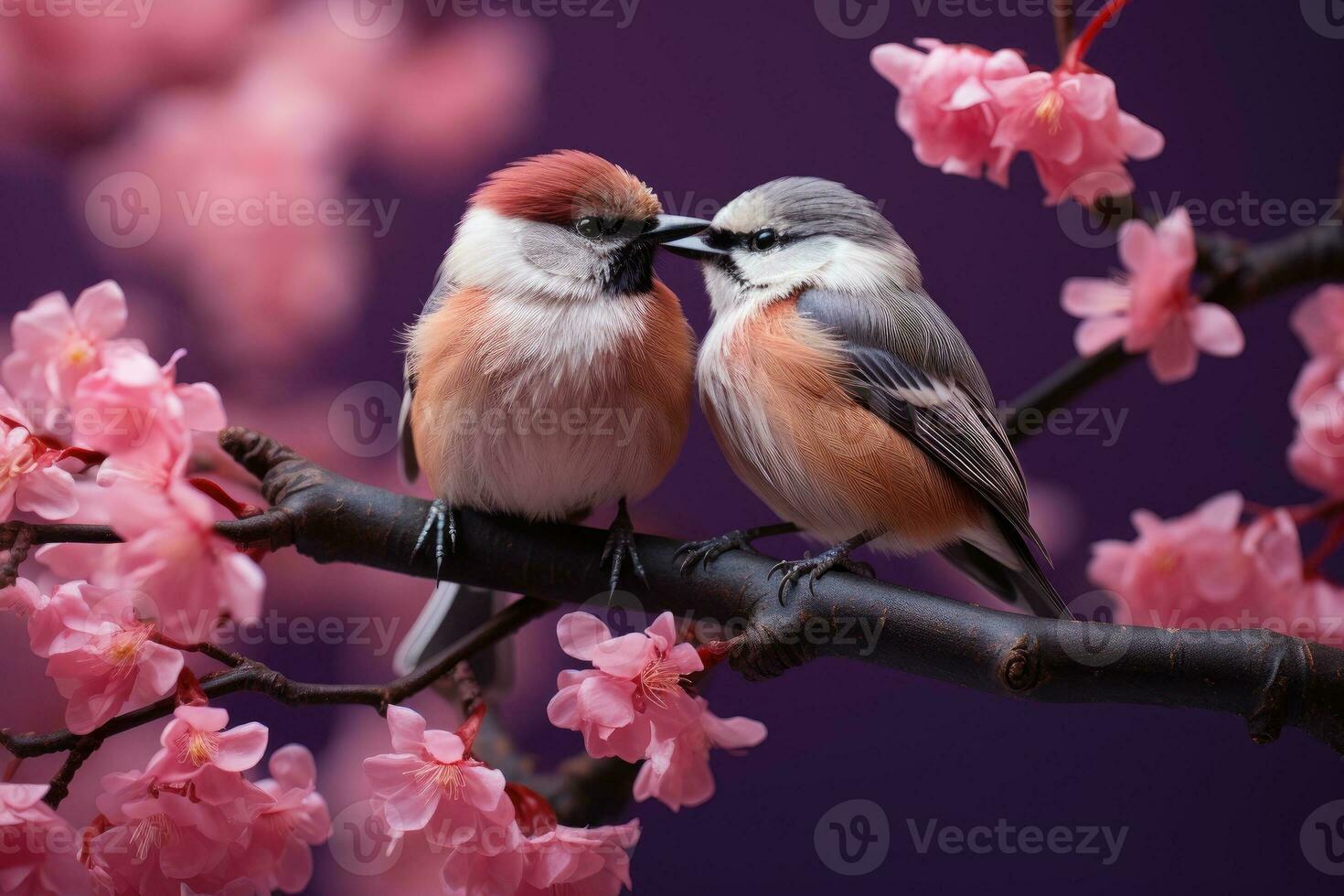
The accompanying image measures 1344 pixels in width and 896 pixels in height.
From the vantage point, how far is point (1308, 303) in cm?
100

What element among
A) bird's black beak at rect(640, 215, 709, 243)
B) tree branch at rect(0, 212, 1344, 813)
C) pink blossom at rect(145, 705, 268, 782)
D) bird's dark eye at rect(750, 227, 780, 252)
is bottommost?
pink blossom at rect(145, 705, 268, 782)

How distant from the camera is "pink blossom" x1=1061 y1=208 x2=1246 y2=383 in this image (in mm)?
892

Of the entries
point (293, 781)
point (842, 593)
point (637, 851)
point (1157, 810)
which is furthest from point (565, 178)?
point (1157, 810)

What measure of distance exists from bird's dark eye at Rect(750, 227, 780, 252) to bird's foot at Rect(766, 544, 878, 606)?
0.28 m

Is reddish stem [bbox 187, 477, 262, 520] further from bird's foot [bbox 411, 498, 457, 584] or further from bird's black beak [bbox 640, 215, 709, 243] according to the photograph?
bird's black beak [bbox 640, 215, 709, 243]

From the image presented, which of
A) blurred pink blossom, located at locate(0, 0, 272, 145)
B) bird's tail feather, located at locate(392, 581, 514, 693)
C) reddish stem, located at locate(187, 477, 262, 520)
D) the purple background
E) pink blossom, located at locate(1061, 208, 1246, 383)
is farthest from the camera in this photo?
the purple background

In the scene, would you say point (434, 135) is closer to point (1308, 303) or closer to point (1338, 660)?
point (1308, 303)

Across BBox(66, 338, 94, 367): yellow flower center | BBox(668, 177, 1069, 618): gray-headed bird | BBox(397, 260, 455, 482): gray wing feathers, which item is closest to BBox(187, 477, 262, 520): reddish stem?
BBox(66, 338, 94, 367): yellow flower center

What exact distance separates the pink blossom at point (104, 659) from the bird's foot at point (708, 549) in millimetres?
362

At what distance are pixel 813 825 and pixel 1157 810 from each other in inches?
17.4

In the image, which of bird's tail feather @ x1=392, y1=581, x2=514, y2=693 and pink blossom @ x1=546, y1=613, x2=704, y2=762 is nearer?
pink blossom @ x1=546, y1=613, x2=704, y2=762

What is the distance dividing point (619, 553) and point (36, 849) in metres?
0.43

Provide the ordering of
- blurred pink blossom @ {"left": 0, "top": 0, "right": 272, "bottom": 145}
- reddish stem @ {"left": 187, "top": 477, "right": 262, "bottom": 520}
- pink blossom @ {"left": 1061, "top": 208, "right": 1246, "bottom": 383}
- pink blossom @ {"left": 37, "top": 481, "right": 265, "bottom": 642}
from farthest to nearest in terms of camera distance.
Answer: blurred pink blossom @ {"left": 0, "top": 0, "right": 272, "bottom": 145} → pink blossom @ {"left": 1061, "top": 208, "right": 1246, "bottom": 383} → reddish stem @ {"left": 187, "top": 477, "right": 262, "bottom": 520} → pink blossom @ {"left": 37, "top": 481, "right": 265, "bottom": 642}

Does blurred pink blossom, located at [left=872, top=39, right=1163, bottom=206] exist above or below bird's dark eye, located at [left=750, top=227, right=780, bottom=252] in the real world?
above
